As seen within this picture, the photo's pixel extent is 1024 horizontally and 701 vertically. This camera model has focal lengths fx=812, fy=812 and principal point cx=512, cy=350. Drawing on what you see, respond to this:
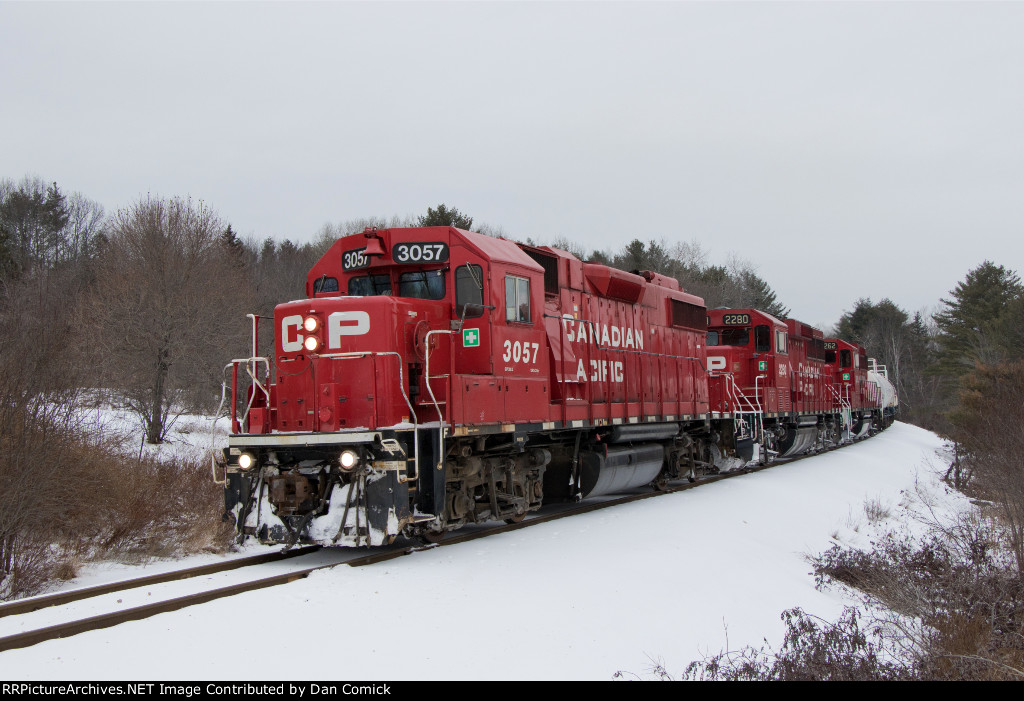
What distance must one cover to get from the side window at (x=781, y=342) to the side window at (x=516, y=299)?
13.2 meters

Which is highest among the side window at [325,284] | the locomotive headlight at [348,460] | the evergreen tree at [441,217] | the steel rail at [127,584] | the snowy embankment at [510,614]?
the evergreen tree at [441,217]

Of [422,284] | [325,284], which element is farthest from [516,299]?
[325,284]

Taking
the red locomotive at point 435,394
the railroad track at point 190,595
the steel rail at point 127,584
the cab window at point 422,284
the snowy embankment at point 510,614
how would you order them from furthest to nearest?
the cab window at point 422,284
the red locomotive at point 435,394
the steel rail at point 127,584
the railroad track at point 190,595
the snowy embankment at point 510,614

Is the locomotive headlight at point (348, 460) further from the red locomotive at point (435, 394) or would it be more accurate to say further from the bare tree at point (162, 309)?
the bare tree at point (162, 309)

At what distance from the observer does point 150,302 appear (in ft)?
71.4

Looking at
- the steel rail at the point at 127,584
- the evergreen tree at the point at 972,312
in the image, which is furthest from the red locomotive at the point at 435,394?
the evergreen tree at the point at 972,312

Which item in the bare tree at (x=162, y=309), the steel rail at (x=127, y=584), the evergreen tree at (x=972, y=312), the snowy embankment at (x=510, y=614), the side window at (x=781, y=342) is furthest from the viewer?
the evergreen tree at (x=972, y=312)

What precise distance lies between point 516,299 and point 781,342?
1423 centimetres

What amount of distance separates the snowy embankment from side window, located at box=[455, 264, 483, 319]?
2.81m

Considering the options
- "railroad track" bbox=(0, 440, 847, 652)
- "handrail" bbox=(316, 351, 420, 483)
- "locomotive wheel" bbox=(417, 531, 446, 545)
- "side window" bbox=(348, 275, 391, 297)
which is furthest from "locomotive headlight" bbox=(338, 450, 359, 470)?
"side window" bbox=(348, 275, 391, 297)

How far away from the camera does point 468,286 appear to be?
9.62 metres

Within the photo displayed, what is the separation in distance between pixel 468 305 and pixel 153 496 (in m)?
5.47

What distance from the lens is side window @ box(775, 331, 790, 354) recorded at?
71.9 feet

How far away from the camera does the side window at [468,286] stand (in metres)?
9.58
